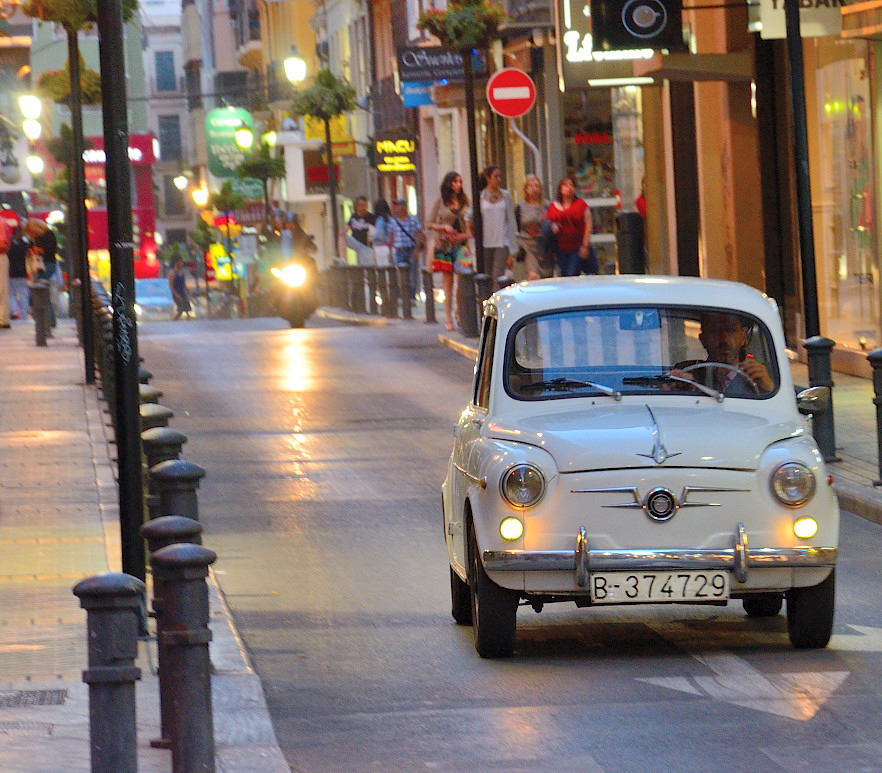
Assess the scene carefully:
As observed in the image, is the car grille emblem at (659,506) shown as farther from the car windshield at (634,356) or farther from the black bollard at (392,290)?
the black bollard at (392,290)

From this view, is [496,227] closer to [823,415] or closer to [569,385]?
[823,415]

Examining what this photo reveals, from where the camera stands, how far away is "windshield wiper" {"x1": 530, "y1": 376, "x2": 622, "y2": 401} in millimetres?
8562

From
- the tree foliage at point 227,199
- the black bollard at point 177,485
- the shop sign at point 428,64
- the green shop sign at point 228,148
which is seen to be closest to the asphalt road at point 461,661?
the black bollard at point 177,485

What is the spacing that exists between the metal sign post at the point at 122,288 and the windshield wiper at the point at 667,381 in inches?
84.1

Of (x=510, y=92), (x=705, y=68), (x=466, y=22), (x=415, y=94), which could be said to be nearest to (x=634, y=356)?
(x=705, y=68)

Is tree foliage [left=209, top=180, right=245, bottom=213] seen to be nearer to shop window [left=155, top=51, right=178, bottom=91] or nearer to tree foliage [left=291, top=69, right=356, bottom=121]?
tree foliage [left=291, top=69, right=356, bottom=121]

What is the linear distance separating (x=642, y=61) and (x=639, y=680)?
1626cm

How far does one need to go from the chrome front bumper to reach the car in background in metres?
57.9

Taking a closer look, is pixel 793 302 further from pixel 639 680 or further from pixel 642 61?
pixel 639 680

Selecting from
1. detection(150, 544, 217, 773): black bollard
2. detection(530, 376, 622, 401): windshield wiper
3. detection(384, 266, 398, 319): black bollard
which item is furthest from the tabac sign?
detection(150, 544, 217, 773): black bollard

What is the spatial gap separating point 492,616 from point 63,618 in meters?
1.95

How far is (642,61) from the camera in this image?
23.2m

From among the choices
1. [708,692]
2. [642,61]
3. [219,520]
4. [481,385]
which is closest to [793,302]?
[642,61]

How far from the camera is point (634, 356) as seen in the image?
28.6ft
